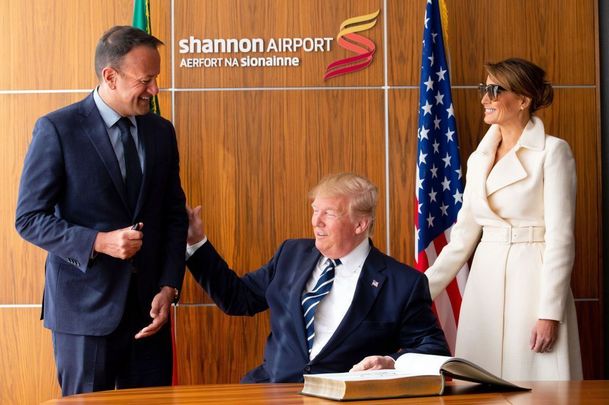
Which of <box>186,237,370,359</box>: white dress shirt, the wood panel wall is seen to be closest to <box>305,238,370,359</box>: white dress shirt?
<box>186,237,370,359</box>: white dress shirt

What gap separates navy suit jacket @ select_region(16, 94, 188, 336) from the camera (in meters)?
3.14

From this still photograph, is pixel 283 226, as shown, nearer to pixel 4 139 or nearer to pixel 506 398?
pixel 4 139

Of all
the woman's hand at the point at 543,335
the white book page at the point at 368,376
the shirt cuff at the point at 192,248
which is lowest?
the woman's hand at the point at 543,335

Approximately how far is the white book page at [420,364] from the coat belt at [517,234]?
1380mm

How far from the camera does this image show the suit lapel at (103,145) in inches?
127

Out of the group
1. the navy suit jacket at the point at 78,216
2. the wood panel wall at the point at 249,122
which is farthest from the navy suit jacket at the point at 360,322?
the wood panel wall at the point at 249,122

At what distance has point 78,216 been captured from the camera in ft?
10.6

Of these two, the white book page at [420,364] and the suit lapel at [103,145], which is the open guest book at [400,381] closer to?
the white book page at [420,364]

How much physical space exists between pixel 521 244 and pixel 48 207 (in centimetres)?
193

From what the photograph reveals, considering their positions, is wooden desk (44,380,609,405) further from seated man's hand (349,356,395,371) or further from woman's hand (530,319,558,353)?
woman's hand (530,319,558,353)

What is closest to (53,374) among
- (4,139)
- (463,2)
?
(4,139)

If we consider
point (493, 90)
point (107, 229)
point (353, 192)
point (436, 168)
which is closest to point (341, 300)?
point (353, 192)

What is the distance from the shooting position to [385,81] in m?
4.60

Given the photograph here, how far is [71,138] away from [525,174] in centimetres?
184
